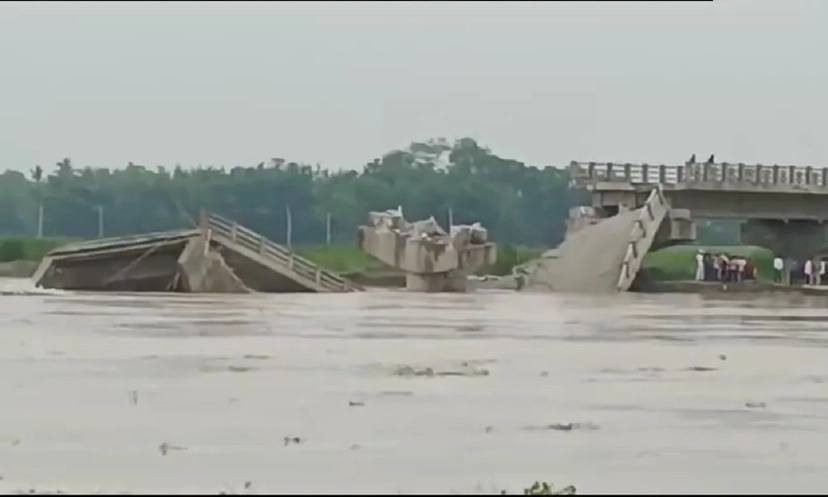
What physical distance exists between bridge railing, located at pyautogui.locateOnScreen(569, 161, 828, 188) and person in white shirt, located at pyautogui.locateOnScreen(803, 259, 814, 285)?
3291mm

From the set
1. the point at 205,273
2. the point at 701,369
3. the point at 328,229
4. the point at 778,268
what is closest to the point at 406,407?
the point at 701,369

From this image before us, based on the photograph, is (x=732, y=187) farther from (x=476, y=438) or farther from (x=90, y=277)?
(x=476, y=438)

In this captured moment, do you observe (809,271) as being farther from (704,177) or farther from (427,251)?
(427,251)

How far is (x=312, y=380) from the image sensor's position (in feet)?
58.2

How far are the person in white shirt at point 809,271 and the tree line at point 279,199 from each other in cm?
3063

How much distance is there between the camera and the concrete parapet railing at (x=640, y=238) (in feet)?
182

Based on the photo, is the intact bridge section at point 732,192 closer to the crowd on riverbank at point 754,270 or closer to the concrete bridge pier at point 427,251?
the crowd on riverbank at point 754,270

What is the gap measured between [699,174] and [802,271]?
17.3 ft

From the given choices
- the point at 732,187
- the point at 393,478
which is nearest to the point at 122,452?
the point at 393,478

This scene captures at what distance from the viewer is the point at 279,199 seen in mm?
101312

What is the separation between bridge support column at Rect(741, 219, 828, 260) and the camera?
68.9 m

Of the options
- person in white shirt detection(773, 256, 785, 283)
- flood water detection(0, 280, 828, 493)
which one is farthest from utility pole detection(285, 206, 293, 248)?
flood water detection(0, 280, 828, 493)

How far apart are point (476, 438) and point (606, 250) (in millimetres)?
44110

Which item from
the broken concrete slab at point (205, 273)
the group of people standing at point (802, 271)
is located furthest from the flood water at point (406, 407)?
the group of people standing at point (802, 271)
